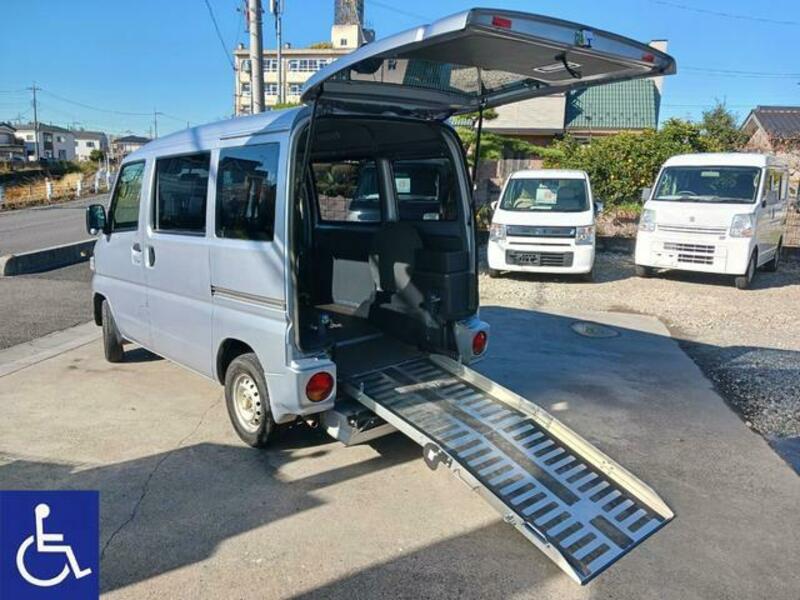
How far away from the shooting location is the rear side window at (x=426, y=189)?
177 inches

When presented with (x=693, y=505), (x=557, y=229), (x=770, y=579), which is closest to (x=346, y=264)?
(x=693, y=505)

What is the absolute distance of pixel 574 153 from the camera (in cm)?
1862

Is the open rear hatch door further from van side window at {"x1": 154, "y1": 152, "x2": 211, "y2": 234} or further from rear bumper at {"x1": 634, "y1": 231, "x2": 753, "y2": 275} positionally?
rear bumper at {"x1": 634, "y1": 231, "x2": 753, "y2": 275}

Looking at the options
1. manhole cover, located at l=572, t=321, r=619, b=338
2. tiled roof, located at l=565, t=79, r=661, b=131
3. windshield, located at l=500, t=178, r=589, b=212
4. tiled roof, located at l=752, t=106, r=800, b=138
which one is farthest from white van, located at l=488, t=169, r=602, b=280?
tiled roof, located at l=565, t=79, r=661, b=131

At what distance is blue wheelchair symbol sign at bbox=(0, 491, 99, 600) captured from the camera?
1986mm

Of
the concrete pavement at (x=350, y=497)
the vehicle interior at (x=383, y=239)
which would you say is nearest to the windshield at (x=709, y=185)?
the concrete pavement at (x=350, y=497)

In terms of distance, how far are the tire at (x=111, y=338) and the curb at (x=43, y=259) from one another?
17.5ft

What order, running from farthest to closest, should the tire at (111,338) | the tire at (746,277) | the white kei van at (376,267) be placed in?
the tire at (746,277) → the tire at (111,338) → the white kei van at (376,267)

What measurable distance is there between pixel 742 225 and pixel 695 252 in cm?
83

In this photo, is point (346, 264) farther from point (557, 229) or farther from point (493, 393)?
point (557, 229)

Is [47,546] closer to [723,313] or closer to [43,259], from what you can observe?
[723,313]

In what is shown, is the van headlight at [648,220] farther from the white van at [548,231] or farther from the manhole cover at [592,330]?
the manhole cover at [592,330]

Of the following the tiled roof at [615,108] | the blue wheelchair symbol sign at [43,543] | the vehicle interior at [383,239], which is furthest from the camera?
the tiled roof at [615,108]

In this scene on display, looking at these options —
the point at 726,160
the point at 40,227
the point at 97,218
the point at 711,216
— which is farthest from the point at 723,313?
the point at 40,227
